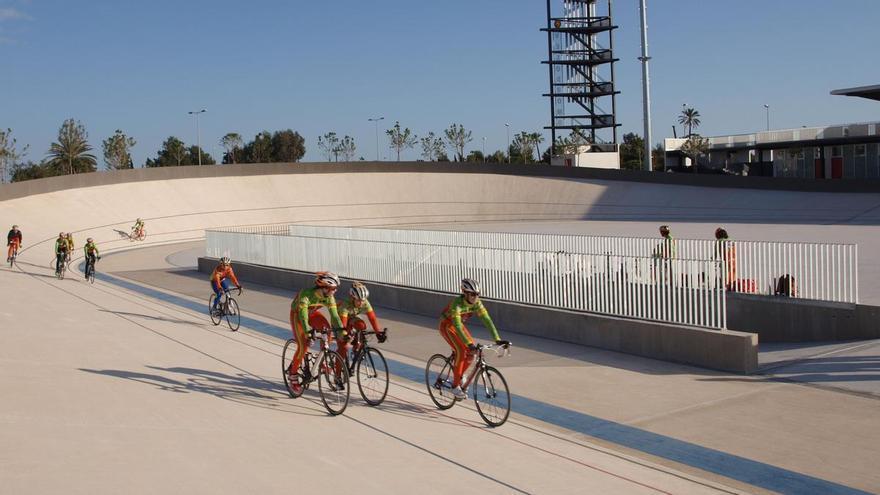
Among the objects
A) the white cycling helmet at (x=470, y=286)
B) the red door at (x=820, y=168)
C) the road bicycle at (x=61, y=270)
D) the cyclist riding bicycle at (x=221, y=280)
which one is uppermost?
the red door at (x=820, y=168)

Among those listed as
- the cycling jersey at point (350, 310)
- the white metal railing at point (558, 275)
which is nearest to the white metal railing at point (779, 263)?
the white metal railing at point (558, 275)

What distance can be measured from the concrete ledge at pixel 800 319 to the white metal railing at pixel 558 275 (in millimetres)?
2411

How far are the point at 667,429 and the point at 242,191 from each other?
48.8 metres

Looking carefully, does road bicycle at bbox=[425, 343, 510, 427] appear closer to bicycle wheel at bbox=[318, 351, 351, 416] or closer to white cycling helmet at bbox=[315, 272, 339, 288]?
bicycle wheel at bbox=[318, 351, 351, 416]

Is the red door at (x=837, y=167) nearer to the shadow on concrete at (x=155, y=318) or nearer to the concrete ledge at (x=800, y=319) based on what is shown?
the concrete ledge at (x=800, y=319)

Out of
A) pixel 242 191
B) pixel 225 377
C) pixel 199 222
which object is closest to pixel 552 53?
pixel 242 191

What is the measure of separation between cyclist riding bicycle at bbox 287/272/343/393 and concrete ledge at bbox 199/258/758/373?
523cm

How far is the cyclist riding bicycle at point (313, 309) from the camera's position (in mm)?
9039

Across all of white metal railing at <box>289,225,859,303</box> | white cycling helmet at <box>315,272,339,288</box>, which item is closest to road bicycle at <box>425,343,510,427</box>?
white cycling helmet at <box>315,272,339,288</box>

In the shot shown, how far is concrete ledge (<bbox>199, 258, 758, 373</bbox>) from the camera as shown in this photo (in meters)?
11.2

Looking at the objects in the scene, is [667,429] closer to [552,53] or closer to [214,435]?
[214,435]

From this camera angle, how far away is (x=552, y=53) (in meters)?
84.1

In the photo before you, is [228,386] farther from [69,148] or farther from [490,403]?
[69,148]

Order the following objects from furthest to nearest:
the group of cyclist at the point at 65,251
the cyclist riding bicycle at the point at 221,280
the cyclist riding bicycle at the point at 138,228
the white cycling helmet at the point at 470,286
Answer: the cyclist riding bicycle at the point at 138,228
the group of cyclist at the point at 65,251
the cyclist riding bicycle at the point at 221,280
the white cycling helmet at the point at 470,286
